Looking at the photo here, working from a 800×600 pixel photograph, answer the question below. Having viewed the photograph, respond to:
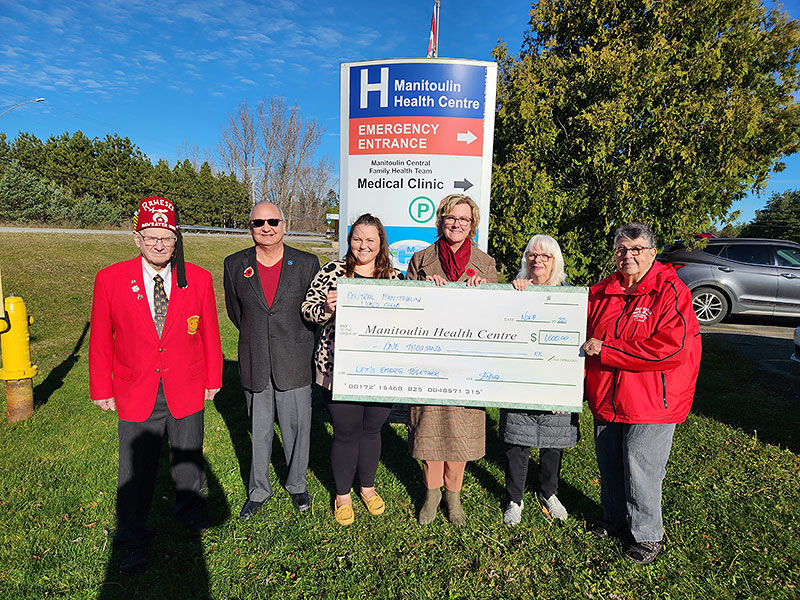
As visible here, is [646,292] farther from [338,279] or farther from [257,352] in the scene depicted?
[257,352]

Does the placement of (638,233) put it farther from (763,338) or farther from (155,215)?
(763,338)

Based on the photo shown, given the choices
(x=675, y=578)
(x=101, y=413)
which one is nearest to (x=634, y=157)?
(x=675, y=578)

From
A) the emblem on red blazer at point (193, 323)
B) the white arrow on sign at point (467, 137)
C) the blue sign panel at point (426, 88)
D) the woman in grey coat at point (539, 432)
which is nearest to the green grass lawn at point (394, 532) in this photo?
the woman in grey coat at point (539, 432)

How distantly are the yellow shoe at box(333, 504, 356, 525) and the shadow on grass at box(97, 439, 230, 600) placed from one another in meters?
0.86

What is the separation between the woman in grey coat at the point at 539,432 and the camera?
3080mm

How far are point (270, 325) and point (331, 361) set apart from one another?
0.51 metres

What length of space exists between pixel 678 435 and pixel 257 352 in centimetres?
462

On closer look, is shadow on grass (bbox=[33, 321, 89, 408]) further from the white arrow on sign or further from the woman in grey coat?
the white arrow on sign

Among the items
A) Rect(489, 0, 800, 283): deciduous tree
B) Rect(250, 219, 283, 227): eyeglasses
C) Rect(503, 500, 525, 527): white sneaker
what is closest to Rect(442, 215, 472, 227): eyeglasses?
Rect(250, 219, 283, 227): eyeglasses

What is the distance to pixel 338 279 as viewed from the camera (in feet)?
9.80

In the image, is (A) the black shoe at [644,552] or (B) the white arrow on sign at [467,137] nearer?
(A) the black shoe at [644,552]

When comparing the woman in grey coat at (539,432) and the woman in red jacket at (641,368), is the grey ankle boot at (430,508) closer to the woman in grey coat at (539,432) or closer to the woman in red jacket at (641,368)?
the woman in grey coat at (539,432)

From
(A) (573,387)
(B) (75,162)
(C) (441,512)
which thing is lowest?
(C) (441,512)

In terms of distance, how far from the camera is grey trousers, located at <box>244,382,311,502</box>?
3412 mm
